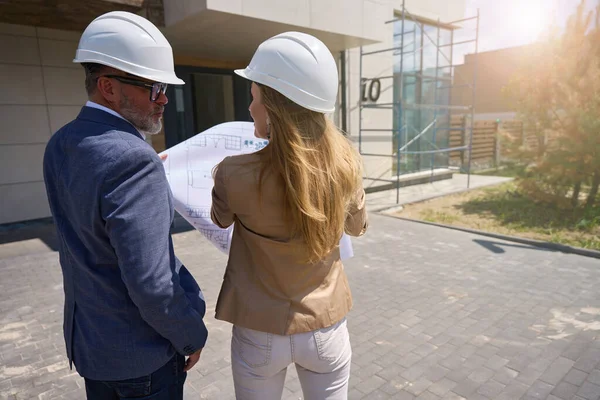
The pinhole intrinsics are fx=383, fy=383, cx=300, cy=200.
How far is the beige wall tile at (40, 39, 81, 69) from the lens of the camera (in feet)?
22.8

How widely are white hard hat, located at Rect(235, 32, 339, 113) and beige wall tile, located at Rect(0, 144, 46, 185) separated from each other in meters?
7.37

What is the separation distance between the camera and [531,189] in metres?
8.36

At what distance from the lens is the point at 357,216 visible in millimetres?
1517

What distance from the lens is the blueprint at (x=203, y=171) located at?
189 centimetres

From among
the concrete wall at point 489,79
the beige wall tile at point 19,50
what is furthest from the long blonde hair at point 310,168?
the concrete wall at point 489,79

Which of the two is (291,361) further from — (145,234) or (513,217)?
(513,217)

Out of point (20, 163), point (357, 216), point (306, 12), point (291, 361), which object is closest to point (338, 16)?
point (306, 12)

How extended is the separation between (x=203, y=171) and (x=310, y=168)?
→ 3.08ft

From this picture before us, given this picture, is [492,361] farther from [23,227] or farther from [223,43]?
[23,227]

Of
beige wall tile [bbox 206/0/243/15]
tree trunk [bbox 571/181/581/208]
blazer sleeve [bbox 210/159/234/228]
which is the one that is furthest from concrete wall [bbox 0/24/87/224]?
tree trunk [bbox 571/181/581/208]

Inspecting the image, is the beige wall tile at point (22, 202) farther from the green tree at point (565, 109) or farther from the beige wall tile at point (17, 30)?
the green tree at point (565, 109)

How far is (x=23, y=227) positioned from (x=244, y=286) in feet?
24.1

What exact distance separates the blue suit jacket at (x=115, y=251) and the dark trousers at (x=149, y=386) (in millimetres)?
55

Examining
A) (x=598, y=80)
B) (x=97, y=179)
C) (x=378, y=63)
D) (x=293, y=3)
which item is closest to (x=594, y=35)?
(x=598, y=80)
